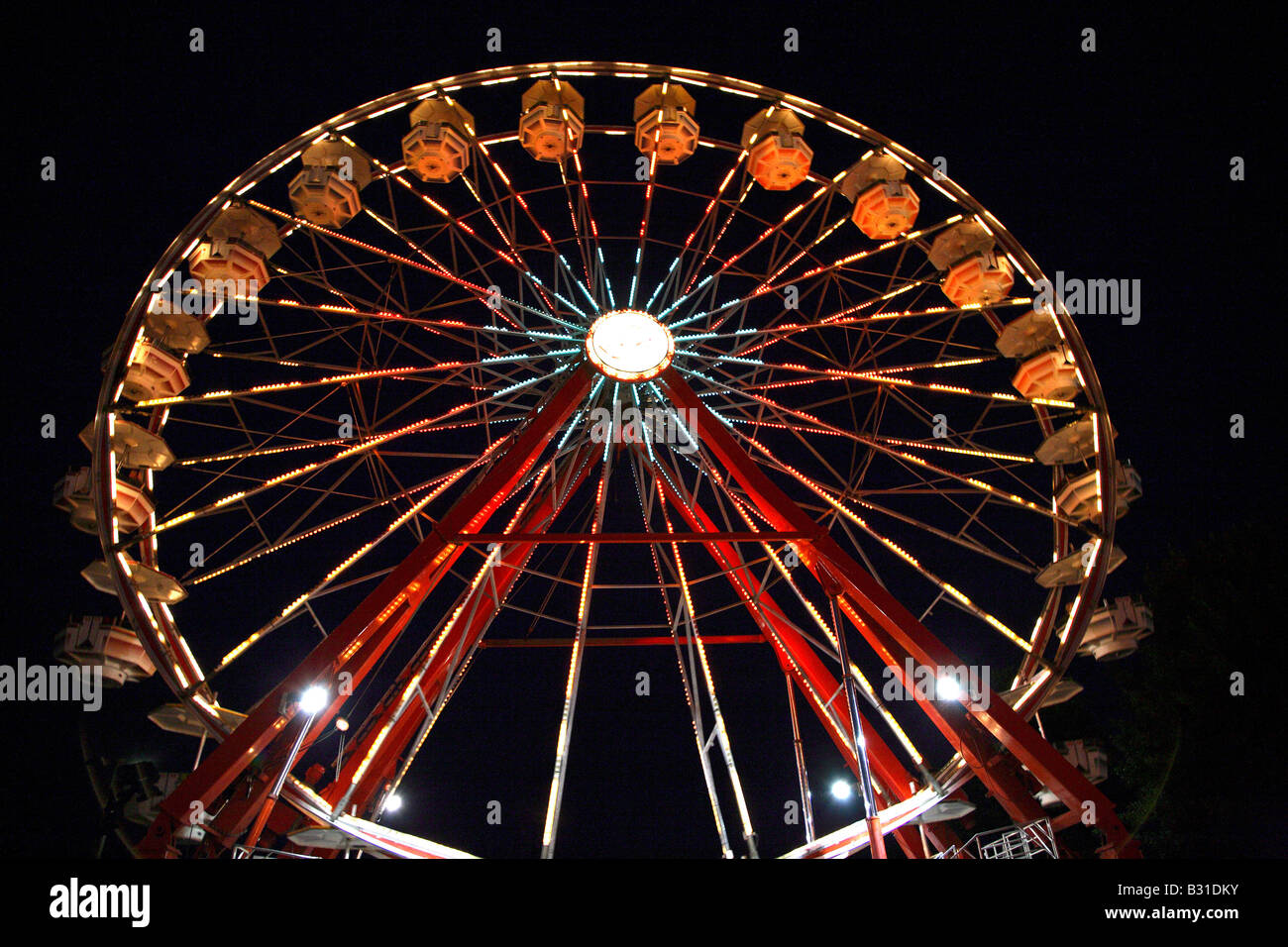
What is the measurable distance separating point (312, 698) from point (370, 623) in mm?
945

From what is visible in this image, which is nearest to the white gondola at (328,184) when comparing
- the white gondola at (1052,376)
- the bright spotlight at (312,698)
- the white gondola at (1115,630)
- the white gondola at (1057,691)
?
Answer: the bright spotlight at (312,698)

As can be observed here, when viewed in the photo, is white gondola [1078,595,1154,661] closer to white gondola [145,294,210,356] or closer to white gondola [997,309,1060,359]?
white gondola [997,309,1060,359]

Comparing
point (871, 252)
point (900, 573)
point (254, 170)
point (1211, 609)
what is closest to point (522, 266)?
point (254, 170)

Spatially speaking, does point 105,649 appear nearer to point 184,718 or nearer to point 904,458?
point 184,718

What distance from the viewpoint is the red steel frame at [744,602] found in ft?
29.3

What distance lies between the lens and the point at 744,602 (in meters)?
13.1

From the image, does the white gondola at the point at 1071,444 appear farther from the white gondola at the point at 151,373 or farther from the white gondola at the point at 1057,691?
the white gondola at the point at 151,373

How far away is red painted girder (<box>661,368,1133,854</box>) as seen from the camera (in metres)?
9.12

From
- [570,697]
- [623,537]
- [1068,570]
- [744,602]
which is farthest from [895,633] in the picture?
[570,697]

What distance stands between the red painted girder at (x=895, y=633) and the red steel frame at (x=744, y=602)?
0.01 meters

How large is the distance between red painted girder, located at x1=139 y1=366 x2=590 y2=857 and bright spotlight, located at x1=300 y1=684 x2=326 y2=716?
0.27 feet

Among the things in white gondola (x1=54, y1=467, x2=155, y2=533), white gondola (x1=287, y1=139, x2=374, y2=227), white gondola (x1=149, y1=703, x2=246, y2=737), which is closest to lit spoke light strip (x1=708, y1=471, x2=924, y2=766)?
white gondola (x1=287, y1=139, x2=374, y2=227)

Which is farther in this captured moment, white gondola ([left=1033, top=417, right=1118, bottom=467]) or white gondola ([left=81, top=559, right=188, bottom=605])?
white gondola ([left=1033, top=417, right=1118, bottom=467])

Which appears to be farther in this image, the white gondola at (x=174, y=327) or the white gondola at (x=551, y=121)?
the white gondola at (x=551, y=121)
